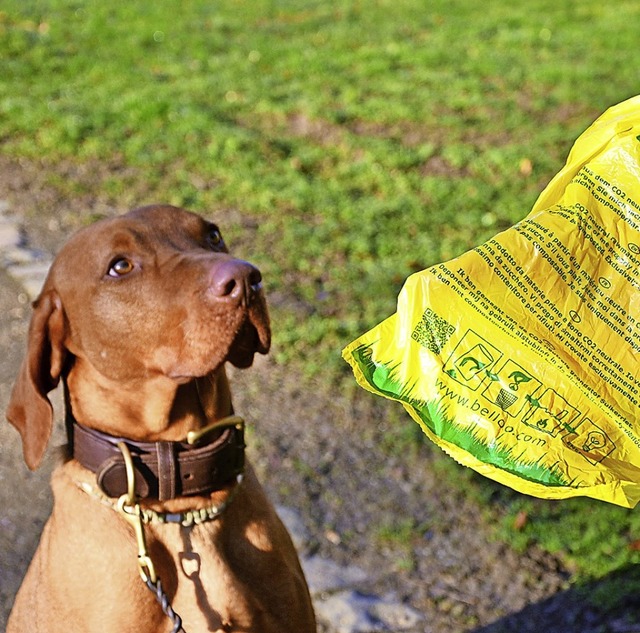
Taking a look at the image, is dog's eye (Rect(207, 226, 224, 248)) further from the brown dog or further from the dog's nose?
the dog's nose

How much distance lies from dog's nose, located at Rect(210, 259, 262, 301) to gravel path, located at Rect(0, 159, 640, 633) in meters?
1.56

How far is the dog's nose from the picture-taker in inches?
94.2

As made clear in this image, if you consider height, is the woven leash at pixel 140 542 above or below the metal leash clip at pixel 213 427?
below

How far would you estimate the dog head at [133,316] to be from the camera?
2416 millimetres

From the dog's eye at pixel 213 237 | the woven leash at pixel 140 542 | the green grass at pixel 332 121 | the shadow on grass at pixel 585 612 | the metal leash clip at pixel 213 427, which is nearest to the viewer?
the woven leash at pixel 140 542

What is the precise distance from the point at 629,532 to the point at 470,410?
6.82ft

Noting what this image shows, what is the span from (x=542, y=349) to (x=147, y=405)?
3.47 ft

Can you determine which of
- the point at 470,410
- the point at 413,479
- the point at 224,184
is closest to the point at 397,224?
the point at 224,184

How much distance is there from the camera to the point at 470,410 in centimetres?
205

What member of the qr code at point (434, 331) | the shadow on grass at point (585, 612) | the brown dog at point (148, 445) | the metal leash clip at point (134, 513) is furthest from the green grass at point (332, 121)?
the qr code at point (434, 331)

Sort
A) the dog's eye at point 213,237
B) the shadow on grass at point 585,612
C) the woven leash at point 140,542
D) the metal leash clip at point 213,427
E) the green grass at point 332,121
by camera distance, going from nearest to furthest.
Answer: the woven leash at point 140,542 → the metal leash clip at point 213,427 → the dog's eye at point 213,237 → the shadow on grass at point 585,612 → the green grass at point 332,121

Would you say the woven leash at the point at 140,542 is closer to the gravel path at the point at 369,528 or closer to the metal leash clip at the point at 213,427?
the metal leash clip at the point at 213,427

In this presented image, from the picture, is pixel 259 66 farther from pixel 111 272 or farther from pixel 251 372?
pixel 111 272

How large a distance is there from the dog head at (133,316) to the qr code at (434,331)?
533 millimetres
